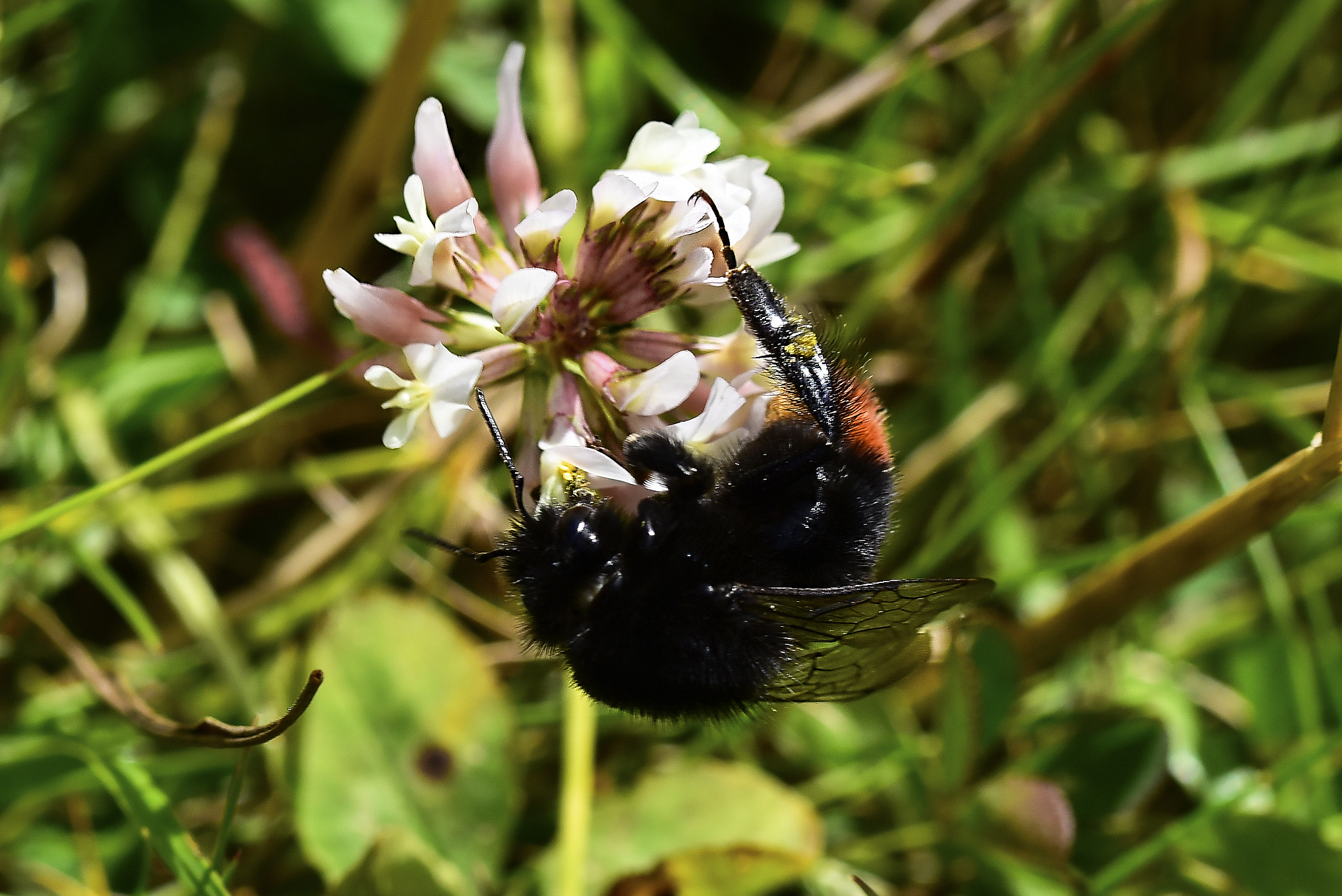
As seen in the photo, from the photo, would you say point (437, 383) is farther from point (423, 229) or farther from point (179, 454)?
point (179, 454)

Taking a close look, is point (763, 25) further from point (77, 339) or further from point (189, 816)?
point (189, 816)

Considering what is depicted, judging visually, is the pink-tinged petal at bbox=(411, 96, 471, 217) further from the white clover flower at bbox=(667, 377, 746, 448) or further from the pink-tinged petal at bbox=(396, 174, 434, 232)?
the white clover flower at bbox=(667, 377, 746, 448)

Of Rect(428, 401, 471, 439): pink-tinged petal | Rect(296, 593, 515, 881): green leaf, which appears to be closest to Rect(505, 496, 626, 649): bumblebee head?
Rect(428, 401, 471, 439): pink-tinged petal

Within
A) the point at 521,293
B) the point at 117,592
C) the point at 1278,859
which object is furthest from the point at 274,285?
the point at 1278,859

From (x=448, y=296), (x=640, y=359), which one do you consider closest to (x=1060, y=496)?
(x=640, y=359)

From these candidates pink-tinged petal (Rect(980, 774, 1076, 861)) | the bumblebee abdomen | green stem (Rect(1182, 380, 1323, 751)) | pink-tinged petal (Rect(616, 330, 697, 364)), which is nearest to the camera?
the bumblebee abdomen

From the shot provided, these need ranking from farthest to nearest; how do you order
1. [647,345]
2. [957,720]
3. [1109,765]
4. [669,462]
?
[1109,765] → [957,720] → [647,345] → [669,462]

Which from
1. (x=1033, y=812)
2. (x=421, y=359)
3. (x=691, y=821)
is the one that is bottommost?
(x=691, y=821)
